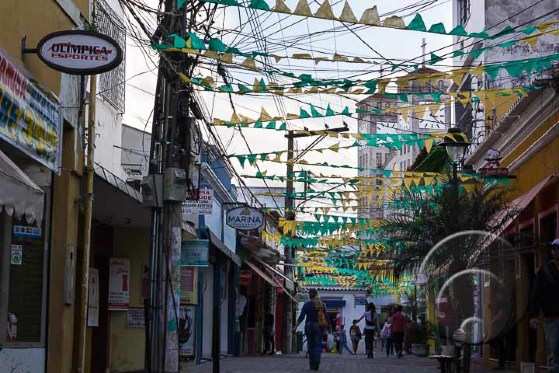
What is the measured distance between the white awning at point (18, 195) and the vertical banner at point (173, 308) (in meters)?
5.31

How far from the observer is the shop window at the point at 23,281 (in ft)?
38.0

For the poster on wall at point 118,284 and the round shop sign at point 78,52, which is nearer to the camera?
the round shop sign at point 78,52

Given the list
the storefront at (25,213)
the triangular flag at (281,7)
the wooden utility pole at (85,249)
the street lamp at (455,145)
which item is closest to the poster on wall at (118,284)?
the wooden utility pole at (85,249)

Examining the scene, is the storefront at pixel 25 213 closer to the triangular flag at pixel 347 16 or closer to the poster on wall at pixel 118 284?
the triangular flag at pixel 347 16

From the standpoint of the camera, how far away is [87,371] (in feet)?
62.0

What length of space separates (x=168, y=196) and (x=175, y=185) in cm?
19

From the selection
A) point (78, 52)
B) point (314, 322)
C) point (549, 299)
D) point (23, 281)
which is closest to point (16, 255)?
point (23, 281)

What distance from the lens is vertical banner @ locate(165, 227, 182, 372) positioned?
47.6 feet

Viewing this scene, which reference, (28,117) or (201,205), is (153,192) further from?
(201,205)

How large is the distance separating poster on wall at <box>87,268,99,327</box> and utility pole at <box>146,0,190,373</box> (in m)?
4.06

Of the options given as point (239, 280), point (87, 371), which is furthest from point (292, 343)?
point (87, 371)

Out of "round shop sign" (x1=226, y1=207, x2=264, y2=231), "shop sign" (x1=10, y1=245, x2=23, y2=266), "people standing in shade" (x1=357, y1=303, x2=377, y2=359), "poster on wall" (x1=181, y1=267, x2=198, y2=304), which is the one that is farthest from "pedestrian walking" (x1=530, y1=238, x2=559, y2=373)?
"people standing in shade" (x1=357, y1=303, x2=377, y2=359)

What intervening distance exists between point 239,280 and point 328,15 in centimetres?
2534

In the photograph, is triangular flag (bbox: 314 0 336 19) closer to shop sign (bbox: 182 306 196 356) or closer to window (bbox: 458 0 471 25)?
shop sign (bbox: 182 306 196 356)
